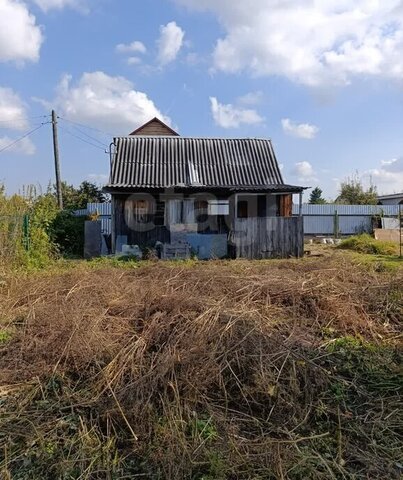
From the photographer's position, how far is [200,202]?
16.1 metres

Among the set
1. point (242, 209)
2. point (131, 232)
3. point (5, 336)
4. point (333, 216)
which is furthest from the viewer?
point (333, 216)

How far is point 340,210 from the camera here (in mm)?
30031

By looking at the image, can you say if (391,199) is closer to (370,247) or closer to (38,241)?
(370,247)

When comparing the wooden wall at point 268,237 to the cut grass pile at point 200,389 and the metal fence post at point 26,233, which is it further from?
the cut grass pile at point 200,389

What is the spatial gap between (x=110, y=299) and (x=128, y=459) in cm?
327

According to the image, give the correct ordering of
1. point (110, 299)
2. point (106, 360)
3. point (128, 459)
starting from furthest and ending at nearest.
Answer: point (110, 299)
point (106, 360)
point (128, 459)

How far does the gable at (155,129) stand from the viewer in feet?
112

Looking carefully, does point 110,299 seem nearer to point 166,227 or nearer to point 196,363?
point 196,363

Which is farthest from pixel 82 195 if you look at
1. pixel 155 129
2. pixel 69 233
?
pixel 69 233

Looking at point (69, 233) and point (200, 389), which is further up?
point (69, 233)

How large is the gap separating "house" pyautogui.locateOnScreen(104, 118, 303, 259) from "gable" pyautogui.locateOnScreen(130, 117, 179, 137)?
55.1 ft

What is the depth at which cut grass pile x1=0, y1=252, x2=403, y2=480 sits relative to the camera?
2.88 metres

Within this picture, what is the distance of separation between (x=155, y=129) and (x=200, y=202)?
20.2m

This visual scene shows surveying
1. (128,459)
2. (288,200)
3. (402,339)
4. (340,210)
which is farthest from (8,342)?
(340,210)
